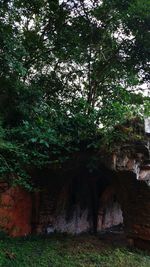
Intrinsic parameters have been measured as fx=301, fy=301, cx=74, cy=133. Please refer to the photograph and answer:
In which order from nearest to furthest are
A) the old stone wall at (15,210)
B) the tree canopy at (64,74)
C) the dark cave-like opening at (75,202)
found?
the tree canopy at (64,74) < the old stone wall at (15,210) < the dark cave-like opening at (75,202)

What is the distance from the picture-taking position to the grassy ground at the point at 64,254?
218 inches

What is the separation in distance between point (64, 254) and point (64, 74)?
187 inches

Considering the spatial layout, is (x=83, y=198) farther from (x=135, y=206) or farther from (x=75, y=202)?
(x=135, y=206)

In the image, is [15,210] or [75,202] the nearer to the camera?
[15,210]

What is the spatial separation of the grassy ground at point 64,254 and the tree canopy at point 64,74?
149 cm

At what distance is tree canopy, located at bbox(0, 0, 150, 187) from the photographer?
5.23m

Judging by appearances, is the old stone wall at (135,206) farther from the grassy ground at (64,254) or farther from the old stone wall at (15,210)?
the old stone wall at (15,210)

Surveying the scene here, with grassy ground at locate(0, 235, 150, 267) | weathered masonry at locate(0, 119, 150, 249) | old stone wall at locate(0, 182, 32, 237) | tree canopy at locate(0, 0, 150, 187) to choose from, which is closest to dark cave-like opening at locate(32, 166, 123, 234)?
weathered masonry at locate(0, 119, 150, 249)

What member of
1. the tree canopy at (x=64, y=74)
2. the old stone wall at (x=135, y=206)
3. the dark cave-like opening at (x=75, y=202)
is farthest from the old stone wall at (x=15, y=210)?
the old stone wall at (x=135, y=206)

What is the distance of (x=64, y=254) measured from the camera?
604cm

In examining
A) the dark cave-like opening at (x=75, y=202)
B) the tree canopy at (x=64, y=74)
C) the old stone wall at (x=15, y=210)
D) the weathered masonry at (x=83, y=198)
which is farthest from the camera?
the dark cave-like opening at (x=75, y=202)

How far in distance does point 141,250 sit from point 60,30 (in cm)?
544

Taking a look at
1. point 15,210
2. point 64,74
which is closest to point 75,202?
point 15,210

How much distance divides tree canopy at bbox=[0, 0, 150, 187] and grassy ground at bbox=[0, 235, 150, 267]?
4.90ft
